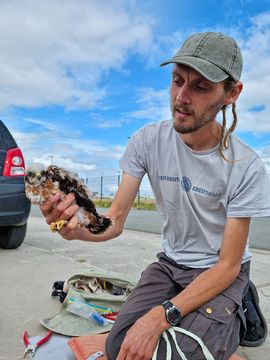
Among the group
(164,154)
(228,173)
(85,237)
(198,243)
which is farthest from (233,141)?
(85,237)

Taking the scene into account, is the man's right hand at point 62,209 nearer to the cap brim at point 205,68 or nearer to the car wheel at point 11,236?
the cap brim at point 205,68

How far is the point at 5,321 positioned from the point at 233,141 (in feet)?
5.82

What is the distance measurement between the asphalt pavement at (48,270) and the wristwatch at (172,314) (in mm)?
645

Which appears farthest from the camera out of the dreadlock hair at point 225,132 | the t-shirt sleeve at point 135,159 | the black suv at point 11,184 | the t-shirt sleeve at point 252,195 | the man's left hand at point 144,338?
the black suv at point 11,184

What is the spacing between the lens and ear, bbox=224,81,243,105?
78.0 inches

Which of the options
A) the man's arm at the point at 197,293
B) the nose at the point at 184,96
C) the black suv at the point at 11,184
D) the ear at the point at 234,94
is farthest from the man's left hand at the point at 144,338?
the black suv at the point at 11,184

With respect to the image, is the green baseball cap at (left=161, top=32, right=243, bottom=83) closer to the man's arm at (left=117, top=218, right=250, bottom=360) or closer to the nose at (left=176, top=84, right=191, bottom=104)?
the nose at (left=176, top=84, right=191, bottom=104)

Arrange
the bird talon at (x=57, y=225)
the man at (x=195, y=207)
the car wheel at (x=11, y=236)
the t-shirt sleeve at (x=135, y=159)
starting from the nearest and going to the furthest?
the bird talon at (x=57, y=225), the man at (x=195, y=207), the t-shirt sleeve at (x=135, y=159), the car wheel at (x=11, y=236)

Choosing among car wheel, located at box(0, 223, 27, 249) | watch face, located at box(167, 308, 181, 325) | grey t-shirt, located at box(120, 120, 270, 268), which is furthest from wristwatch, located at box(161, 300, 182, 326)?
car wheel, located at box(0, 223, 27, 249)

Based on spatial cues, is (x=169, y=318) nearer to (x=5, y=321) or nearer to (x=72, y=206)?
(x=72, y=206)

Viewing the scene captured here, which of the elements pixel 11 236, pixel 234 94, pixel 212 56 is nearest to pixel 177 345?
pixel 234 94

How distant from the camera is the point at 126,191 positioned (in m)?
2.27

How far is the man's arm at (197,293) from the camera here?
1.66 meters

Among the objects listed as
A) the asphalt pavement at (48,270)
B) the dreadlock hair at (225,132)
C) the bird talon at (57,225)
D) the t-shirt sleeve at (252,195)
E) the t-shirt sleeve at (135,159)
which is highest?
the dreadlock hair at (225,132)
